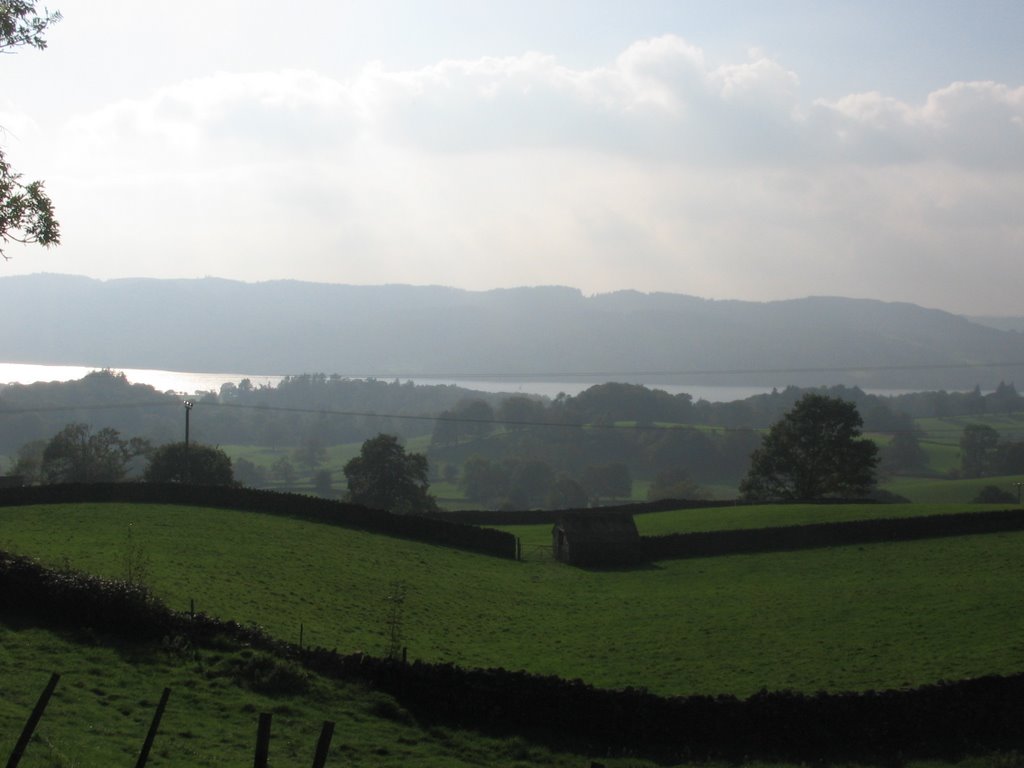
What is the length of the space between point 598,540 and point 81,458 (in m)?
48.4

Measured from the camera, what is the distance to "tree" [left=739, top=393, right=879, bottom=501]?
74.7 m

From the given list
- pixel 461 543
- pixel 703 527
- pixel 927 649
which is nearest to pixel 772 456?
pixel 703 527

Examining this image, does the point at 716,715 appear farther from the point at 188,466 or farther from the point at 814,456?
the point at 814,456

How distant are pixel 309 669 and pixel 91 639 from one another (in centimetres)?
441

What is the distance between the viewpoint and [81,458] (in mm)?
76062

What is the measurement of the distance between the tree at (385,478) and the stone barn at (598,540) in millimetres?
25497

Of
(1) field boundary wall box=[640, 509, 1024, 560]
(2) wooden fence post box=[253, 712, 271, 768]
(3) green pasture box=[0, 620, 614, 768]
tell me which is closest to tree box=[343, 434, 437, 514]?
(1) field boundary wall box=[640, 509, 1024, 560]

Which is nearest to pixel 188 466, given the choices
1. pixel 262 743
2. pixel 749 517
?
pixel 749 517

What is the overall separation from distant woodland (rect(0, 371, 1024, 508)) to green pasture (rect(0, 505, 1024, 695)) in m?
71.1

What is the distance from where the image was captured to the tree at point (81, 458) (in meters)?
75.2

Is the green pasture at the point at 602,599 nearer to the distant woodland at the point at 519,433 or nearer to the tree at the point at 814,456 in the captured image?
the tree at the point at 814,456

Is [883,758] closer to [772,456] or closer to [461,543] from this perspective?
[461,543]

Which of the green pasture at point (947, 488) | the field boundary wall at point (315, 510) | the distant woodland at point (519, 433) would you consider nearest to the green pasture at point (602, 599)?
the field boundary wall at point (315, 510)

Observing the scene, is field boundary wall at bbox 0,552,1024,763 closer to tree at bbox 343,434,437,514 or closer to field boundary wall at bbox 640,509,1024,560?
field boundary wall at bbox 640,509,1024,560
